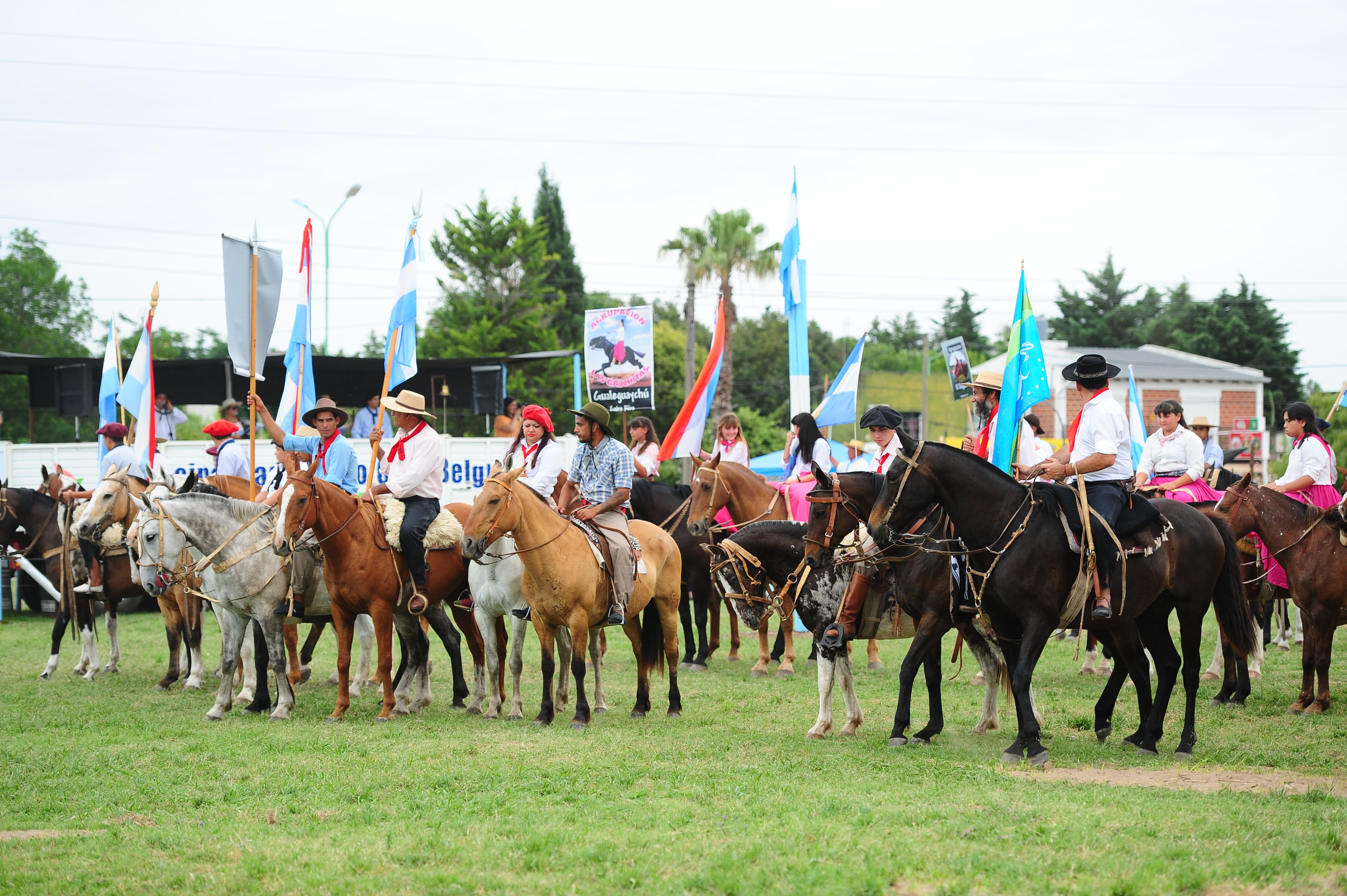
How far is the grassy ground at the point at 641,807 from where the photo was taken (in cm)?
550

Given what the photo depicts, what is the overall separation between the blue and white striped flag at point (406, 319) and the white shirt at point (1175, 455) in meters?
8.40

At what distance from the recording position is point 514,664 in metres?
10.6

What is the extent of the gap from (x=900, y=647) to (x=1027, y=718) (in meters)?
7.63

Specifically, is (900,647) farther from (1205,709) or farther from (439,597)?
(439,597)

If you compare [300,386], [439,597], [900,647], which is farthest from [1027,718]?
[300,386]

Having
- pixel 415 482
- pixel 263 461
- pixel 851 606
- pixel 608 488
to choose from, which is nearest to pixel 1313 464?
pixel 851 606

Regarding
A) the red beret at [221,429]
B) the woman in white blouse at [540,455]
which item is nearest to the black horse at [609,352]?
the red beret at [221,429]

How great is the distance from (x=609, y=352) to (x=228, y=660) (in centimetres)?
1118

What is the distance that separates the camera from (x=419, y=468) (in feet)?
35.2

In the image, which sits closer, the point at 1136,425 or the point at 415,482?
the point at 415,482

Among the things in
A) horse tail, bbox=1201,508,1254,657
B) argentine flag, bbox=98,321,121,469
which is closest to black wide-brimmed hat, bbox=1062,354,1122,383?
horse tail, bbox=1201,508,1254,657

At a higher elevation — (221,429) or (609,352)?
(609,352)

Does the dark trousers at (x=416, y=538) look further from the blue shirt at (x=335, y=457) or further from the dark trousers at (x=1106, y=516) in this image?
the dark trousers at (x=1106, y=516)

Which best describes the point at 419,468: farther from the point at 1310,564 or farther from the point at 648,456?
the point at 1310,564
